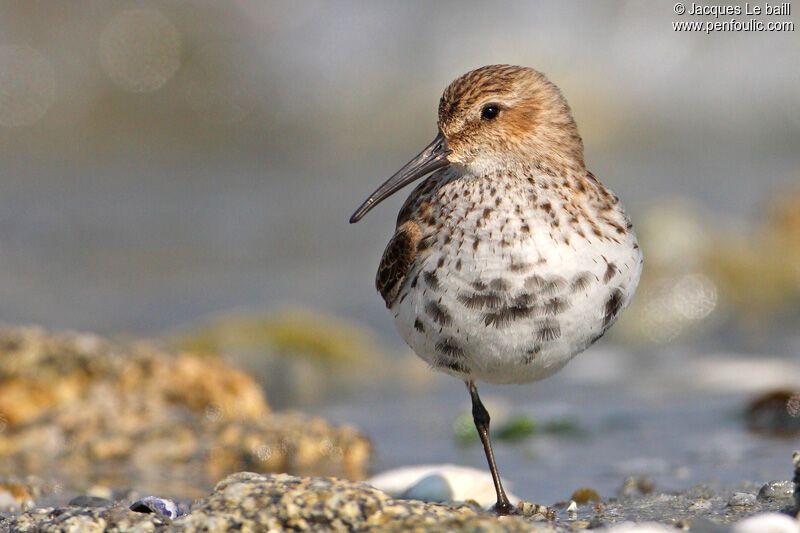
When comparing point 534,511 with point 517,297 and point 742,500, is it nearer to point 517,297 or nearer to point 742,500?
point 742,500

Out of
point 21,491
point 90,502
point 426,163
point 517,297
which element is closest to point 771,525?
point 517,297

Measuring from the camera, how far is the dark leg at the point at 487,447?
5051 millimetres

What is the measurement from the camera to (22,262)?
1170cm

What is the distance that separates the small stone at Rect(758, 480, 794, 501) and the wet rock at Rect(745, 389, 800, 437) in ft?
6.50

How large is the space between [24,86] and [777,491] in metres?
13.6

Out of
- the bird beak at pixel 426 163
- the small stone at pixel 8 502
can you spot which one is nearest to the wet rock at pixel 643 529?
the bird beak at pixel 426 163

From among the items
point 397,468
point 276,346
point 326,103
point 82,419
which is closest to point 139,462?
point 82,419

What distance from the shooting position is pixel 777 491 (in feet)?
15.3

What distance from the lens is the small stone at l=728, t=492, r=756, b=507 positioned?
4699 millimetres

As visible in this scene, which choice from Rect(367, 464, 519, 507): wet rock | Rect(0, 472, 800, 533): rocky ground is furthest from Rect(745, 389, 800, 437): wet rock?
Rect(0, 472, 800, 533): rocky ground

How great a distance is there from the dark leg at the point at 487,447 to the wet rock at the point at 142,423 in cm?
115

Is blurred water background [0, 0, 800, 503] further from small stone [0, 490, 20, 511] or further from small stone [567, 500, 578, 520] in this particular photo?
small stone [0, 490, 20, 511]

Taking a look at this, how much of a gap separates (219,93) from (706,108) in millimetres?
6766

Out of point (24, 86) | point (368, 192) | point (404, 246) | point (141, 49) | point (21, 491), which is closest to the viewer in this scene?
point (404, 246)
